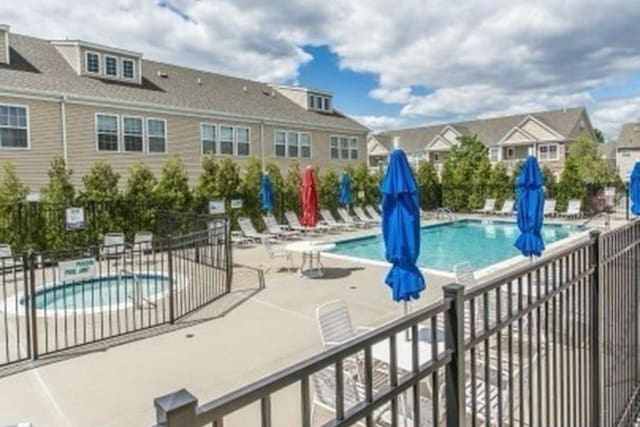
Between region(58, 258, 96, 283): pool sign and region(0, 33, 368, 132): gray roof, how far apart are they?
1339 centimetres

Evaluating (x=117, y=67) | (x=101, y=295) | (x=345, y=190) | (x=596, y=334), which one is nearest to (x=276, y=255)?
(x=101, y=295)

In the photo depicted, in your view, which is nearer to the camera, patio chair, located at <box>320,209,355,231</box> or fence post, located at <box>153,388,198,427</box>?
fence post, located at <box>153,388,198,427</box>

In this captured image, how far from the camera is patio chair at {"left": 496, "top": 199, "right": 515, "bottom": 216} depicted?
24484 millimetres

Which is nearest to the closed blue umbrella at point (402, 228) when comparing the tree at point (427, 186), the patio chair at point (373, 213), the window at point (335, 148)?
the patio chair at point (373, 213)

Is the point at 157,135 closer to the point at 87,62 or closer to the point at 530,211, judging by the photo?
the point at 87,62

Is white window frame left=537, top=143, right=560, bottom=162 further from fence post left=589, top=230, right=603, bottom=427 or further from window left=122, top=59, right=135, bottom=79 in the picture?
fence post left=589, top=230, right=603, bottom=427

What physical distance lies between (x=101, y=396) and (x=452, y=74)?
32.4 metres

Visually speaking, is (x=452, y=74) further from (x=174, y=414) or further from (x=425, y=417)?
(x=174, y=414)

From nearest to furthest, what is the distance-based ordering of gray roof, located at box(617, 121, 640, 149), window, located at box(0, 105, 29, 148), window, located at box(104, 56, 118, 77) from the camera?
window, located at box(0, 105, 29, 148) < window, located at box(104, 56, 118, 77) < gray roof, located at box(617, 121, 640, 149)

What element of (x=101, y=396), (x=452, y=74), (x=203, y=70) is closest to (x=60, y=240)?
(x=101, y=396)

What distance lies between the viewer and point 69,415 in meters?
4.44

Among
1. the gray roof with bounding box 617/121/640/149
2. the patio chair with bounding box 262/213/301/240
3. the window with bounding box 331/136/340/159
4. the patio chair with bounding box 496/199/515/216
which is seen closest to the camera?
the patio chair with bounding box 262/213/301/240

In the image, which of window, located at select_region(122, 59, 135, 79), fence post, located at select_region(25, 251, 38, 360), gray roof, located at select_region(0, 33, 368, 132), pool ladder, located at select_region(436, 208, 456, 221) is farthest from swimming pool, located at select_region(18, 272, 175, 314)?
pool ladder, located at select_region(436, 208, 456, 221)

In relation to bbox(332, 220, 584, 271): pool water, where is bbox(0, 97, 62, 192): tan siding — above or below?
above
